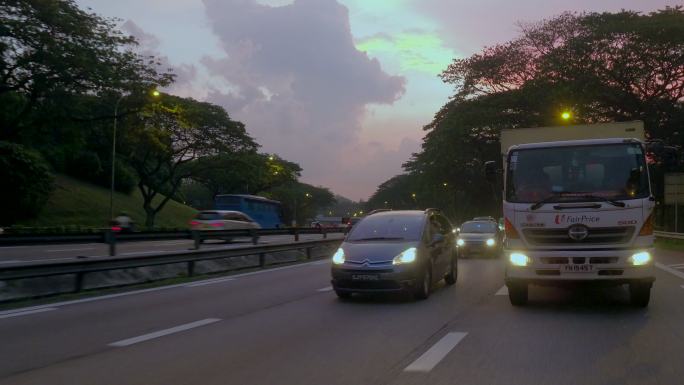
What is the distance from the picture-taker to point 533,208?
9.53m

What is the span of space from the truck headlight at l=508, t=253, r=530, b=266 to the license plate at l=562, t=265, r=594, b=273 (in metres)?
0.56

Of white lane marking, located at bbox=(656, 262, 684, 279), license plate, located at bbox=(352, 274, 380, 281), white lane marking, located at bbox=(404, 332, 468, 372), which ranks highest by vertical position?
license plate, located at bbox=(352, 274, 380, 281)

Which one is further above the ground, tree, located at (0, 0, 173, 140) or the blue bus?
tree, located at (0, 0, 173, 140)

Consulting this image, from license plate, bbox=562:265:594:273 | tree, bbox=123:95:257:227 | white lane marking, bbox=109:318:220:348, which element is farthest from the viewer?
tree, bbox=123:95:257:227

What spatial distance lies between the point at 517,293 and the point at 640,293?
1867mm

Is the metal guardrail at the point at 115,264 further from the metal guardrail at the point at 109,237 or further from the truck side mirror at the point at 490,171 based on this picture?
the truck side mirror at the point at 490,171

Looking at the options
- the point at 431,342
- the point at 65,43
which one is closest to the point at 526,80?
the point at 65,43

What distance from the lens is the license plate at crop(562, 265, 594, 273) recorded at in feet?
30.3

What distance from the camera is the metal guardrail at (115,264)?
443 inches

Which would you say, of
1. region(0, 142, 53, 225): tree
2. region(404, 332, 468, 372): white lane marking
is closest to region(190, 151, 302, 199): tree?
region(0, 142, 53, 225): tree

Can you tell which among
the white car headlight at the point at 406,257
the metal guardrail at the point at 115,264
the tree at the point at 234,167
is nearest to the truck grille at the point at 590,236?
the white car headlight at the point at 406,257

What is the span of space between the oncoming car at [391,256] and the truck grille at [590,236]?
2334mm

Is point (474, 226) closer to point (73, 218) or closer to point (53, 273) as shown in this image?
point (53, 273)

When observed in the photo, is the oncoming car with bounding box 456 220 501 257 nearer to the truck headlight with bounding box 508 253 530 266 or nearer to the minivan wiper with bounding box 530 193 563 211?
the truck headlight with bounding box 508 253 530 266
